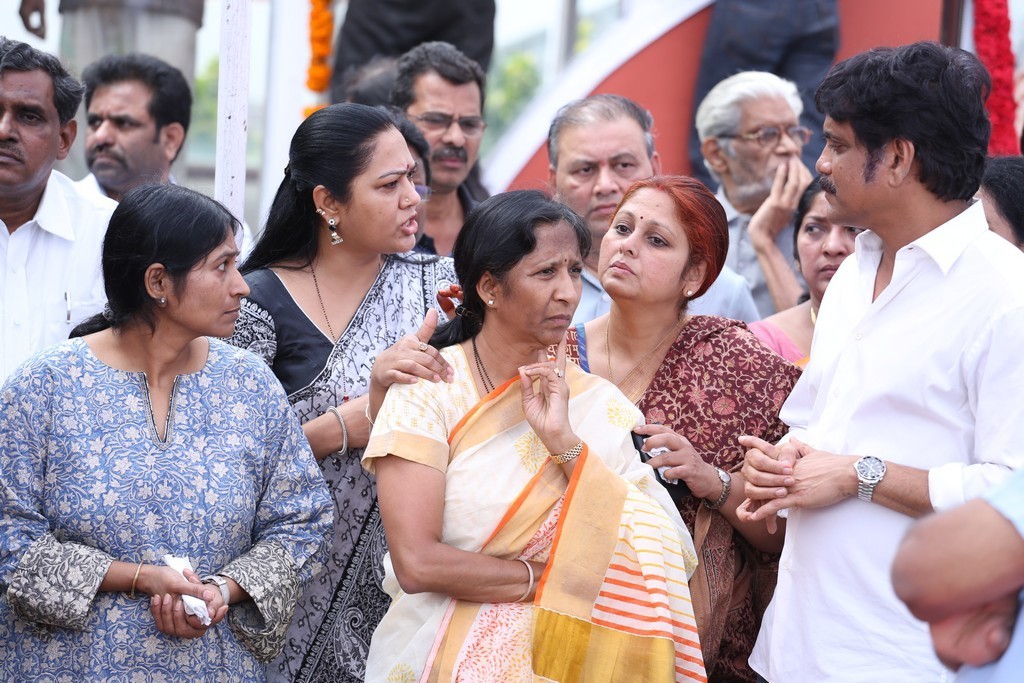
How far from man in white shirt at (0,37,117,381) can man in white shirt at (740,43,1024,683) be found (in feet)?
6.83

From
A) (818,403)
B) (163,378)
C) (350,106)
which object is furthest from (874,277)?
(163,378)

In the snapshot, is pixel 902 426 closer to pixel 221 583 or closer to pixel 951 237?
pixel 951 237

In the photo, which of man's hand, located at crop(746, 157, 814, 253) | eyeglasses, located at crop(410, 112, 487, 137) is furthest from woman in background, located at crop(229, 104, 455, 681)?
man's hand, located at crop(746, 157, 814, 253)

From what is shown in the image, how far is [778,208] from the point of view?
5059 mm

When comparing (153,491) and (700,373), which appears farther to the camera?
(700,373)

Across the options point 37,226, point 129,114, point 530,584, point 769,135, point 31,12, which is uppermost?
point 31,12

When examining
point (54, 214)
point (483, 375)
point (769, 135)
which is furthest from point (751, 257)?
point (54, 214)

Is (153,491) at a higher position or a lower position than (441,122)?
lower

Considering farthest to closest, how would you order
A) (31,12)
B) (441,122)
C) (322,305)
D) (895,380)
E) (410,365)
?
(31,12) < (441,122) < (322,305) < (410,365) < (895,380)

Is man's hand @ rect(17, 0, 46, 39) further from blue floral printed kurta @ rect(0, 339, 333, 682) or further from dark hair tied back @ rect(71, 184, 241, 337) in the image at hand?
blue floral printed kurta @ rect(0, 339, 333, 682)

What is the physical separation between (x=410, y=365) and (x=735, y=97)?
9.71ft

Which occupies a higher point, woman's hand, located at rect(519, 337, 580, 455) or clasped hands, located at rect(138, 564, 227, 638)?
woman's hand, located at rect(519, 337, 580, 455)

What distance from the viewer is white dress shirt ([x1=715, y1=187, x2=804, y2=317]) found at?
517 centimetres

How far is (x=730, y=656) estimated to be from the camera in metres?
3.30
